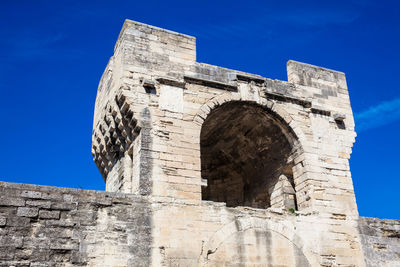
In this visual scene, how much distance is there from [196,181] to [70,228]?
7.63 feet

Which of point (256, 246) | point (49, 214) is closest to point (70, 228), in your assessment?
point (49, 214)

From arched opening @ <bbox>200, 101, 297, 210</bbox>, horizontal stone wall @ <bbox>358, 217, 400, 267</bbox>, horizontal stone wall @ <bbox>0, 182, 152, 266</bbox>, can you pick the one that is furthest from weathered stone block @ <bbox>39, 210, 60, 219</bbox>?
horizontal stone wall @ <bbox>358, 217, 400, 267</bbox>

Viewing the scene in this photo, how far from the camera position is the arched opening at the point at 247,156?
10016 mm

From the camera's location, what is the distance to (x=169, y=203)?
8.02 meters

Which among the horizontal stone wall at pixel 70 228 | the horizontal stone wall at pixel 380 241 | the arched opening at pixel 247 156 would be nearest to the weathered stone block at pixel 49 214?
the horizontal stone wall at pixel 70 228

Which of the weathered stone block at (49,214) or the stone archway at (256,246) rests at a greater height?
the weathered stone block at (49,214)

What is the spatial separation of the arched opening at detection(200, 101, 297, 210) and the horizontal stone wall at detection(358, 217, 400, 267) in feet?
4.88

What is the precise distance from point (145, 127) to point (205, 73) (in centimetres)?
185

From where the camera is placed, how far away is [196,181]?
8469mm

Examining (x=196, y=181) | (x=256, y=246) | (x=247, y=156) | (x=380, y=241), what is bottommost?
(x=256, y=246)

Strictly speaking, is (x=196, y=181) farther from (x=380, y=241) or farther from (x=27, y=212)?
(x=380, y=241)

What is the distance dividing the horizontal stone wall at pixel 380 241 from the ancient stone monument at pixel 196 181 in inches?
0.9

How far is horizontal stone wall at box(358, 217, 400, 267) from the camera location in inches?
360

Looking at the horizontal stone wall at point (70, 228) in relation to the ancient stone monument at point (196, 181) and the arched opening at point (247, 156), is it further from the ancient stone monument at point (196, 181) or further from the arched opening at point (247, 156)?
the arched opening at point (247, 156)
